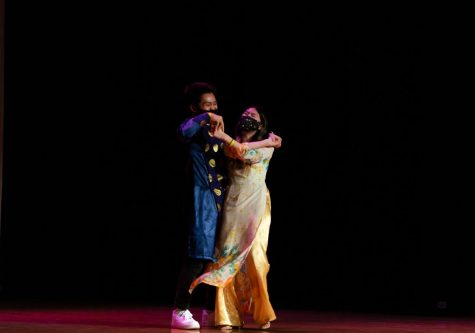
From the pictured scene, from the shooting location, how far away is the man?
3.58 meters

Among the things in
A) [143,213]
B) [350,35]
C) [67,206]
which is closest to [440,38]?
[350,35]

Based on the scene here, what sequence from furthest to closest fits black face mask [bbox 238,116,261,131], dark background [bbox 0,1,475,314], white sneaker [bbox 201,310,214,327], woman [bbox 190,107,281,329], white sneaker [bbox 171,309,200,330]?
1. dark background [bbox 0,1,475,314]
2. white sneaker [bbox 201,310,214,327]
3. black face mask [bbox 238,116,261,131]
4. woman [bbox 190,107,281,329]
5. white sneaker [bbox 171,309,200,330]

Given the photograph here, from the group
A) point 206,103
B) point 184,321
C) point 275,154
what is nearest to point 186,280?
point 184,321

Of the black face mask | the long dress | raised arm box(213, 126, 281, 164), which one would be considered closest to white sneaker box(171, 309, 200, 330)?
the long dress

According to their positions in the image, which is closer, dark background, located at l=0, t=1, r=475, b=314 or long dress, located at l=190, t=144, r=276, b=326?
long dress, located at l=190, t=144, r=276, b=326

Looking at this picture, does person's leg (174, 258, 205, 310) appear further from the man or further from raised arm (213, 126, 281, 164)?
raised arm (213, 126, 281, 164)

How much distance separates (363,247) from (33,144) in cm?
244

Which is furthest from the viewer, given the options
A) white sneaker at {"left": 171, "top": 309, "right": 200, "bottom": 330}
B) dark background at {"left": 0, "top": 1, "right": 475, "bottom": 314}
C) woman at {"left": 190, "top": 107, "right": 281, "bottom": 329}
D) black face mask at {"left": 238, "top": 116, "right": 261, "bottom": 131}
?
dark background at {"left": 0, "top": 1, "right": 475, "bottom": 314}

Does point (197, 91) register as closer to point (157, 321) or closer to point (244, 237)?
point (244, 237)

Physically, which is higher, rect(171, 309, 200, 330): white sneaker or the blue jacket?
the blue jacket

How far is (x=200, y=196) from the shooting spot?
3605 mm

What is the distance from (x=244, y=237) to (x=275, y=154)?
206cm

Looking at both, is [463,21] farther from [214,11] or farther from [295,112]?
[214,11]

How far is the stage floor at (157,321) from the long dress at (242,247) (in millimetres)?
104
